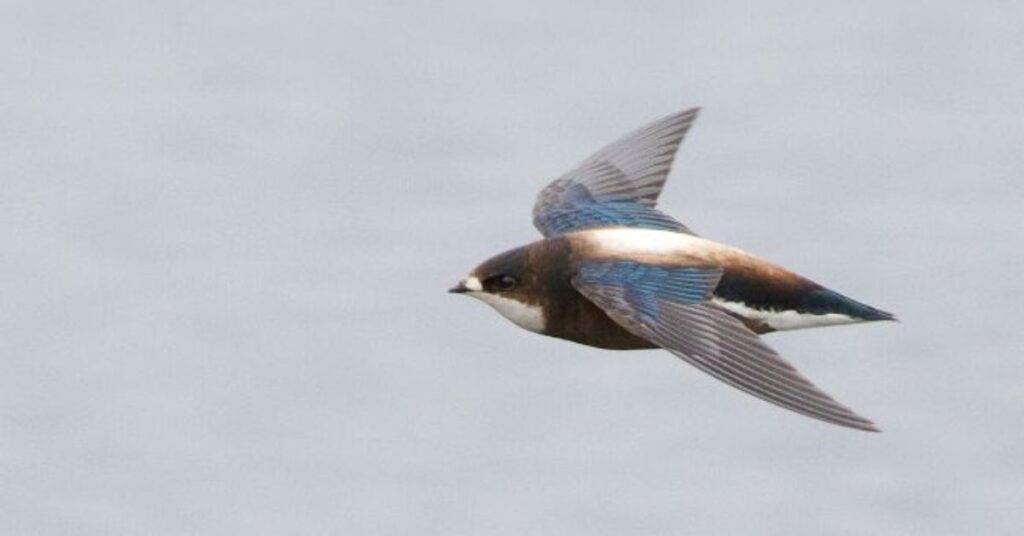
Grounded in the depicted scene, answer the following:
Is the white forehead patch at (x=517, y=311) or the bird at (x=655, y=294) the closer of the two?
the bird at (x=655, y=294)

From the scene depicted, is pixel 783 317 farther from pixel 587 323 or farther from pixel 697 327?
pixel 587 323

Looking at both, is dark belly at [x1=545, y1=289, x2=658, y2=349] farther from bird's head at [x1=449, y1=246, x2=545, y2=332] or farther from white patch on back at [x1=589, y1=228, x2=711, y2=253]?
Result: white patch on back at [x1=589, y1=228, x2=711, y2=253]

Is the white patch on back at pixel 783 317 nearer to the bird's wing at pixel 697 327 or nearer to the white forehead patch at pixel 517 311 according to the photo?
the bird's wing at pixel 697 327

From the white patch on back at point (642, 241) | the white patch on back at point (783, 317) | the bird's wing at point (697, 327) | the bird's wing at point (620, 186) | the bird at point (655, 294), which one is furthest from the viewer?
the bird's wing at point (620, 186)

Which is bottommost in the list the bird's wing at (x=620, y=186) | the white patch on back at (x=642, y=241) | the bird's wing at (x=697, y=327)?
the bird's wing at (x=697, y=327)

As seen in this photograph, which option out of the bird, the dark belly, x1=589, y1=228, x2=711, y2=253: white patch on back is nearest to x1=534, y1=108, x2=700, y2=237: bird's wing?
the bird

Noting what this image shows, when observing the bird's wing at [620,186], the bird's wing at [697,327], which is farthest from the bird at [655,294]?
the bird's wing at [620,186]

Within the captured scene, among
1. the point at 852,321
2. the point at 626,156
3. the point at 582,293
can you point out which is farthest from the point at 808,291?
the point at 626,156

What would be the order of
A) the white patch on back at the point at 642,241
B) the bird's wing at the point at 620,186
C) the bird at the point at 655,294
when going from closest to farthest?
the bird at the point at 655,294, the white patch on back at the point at 642,241, the bird's wing at the point at 620,186
